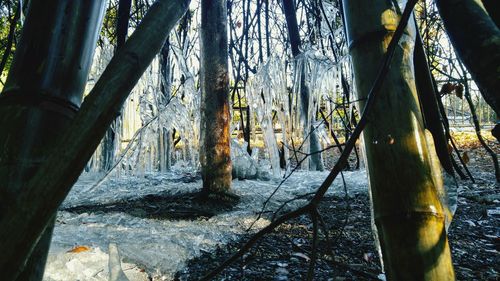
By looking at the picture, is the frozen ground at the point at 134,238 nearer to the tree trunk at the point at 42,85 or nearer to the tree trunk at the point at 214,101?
the tree trunk at the point at 214,101

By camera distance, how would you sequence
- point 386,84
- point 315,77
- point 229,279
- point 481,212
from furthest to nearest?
1. point 315,77
2. point 481,212
3. point 229,279
4. point 386,84

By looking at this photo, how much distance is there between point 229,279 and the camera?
51.6 inches

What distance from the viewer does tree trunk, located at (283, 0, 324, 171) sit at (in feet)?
14.7

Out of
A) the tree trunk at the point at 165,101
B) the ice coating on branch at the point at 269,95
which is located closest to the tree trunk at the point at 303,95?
the ice coating on branch at the point at 269,95

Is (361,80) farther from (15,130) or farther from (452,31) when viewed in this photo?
(15,130)

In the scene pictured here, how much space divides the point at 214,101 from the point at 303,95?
7.18ft

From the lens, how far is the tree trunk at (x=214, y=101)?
2600mm

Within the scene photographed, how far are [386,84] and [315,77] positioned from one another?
3.87 m

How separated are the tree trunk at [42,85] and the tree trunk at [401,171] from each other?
418mm

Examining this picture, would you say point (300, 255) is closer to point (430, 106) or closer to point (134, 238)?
point (134, 238)

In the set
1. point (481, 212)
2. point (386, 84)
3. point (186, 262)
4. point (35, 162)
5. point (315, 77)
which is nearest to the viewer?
point (35, 162)

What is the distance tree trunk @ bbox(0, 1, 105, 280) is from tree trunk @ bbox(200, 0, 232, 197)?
2134 millimetres

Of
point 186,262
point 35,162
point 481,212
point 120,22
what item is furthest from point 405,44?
point 481,212

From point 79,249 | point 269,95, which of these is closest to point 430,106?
point 79,249
